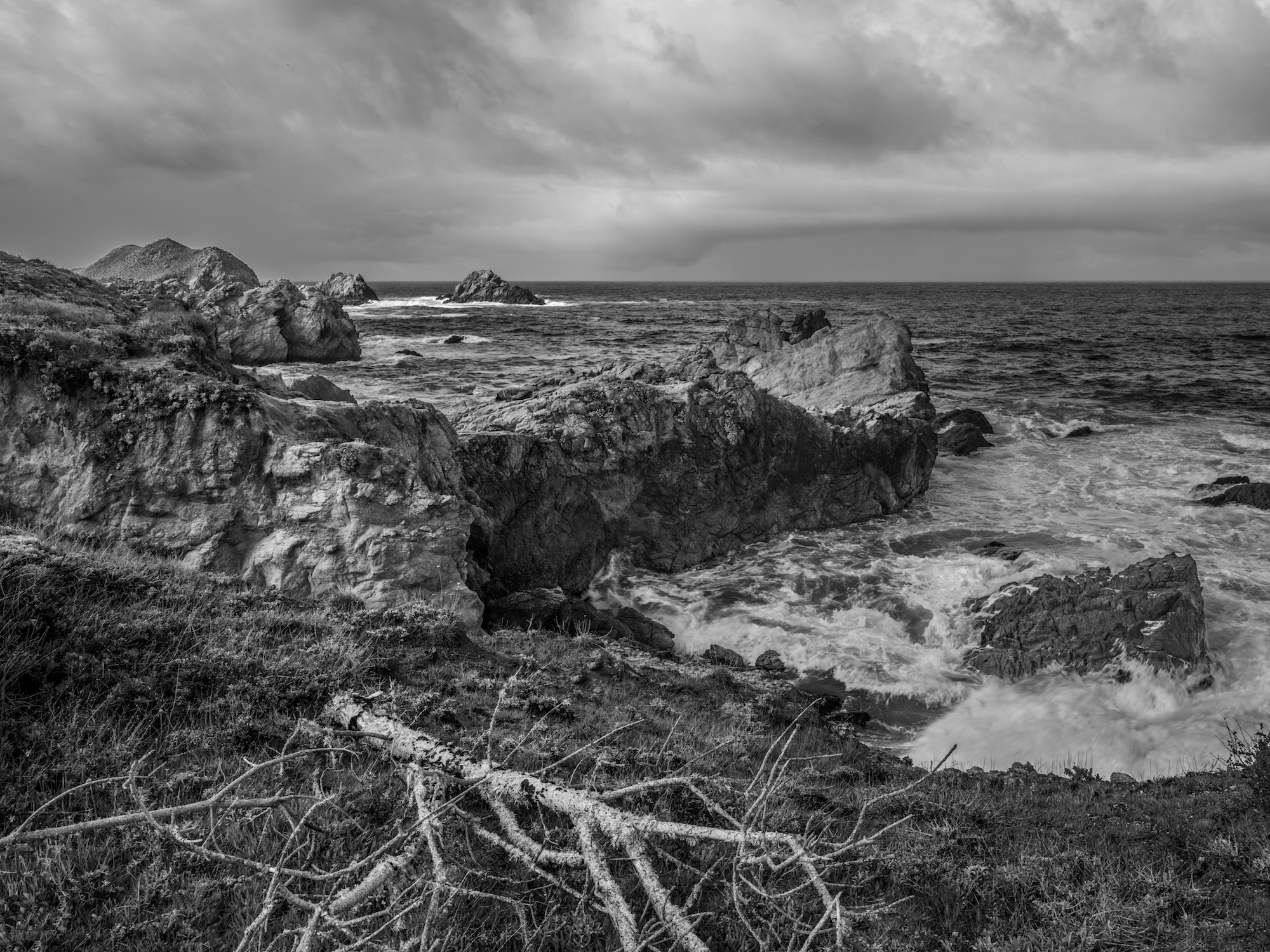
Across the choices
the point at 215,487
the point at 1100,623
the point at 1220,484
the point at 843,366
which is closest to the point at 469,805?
the point at 215,487

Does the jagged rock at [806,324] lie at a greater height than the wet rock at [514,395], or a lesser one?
greater

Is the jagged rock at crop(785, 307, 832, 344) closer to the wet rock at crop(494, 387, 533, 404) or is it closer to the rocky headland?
the wet rock at crop(494, 387, 533, 404)

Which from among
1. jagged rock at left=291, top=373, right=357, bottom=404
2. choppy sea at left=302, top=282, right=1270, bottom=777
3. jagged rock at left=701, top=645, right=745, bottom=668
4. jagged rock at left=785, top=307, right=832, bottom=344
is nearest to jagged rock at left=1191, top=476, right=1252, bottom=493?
choppy sea at left=302, top=282, right=1270, bottom=777

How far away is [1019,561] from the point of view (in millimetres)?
17312

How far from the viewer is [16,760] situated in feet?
17.3

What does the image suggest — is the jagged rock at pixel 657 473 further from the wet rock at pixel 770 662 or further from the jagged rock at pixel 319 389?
the wet rock at pixel 770 662

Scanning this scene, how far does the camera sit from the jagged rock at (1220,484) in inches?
909

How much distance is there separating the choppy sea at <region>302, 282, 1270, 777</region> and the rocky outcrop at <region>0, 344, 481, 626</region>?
605 cm

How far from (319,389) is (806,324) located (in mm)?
31909

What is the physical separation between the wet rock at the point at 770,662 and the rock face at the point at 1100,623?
349 centimetres

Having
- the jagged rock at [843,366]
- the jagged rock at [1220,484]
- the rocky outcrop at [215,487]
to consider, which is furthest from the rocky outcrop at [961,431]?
the rocky outcrop at [215,487]

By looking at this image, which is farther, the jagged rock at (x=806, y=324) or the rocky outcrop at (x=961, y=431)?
the jagged rock at (x=806, y=324)

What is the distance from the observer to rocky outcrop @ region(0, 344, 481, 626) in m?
10.8

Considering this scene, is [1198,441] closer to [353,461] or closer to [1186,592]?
[1186,592]
